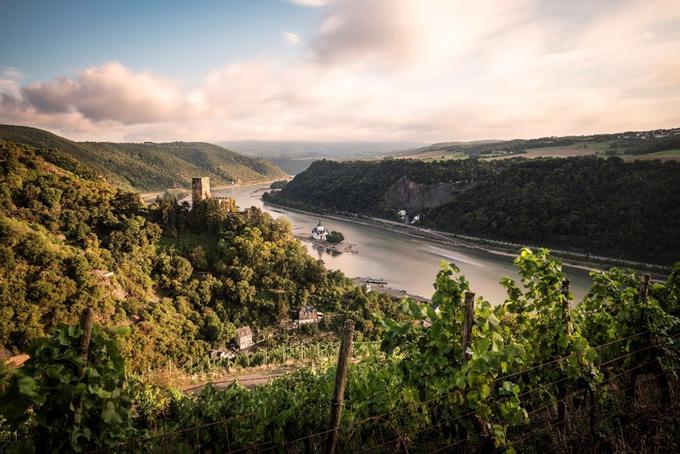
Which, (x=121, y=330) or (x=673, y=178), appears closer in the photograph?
(x=121, y=330)

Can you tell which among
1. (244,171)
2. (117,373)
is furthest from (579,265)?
(244,171)

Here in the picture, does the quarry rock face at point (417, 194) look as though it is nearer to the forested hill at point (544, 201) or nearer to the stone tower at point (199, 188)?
the forested hill at point (544, 201)

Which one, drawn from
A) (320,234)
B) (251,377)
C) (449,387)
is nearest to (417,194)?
(320,234)

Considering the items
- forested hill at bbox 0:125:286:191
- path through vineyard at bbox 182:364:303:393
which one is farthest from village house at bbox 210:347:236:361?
forested hill at bbox 0:125:286:191

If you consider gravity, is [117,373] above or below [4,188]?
below

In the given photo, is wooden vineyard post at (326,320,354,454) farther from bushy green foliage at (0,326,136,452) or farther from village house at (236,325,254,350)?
village house at (236,325,254,350)

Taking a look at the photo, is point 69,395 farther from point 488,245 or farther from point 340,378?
point 488,245

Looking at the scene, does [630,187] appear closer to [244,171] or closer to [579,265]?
[579,265]
